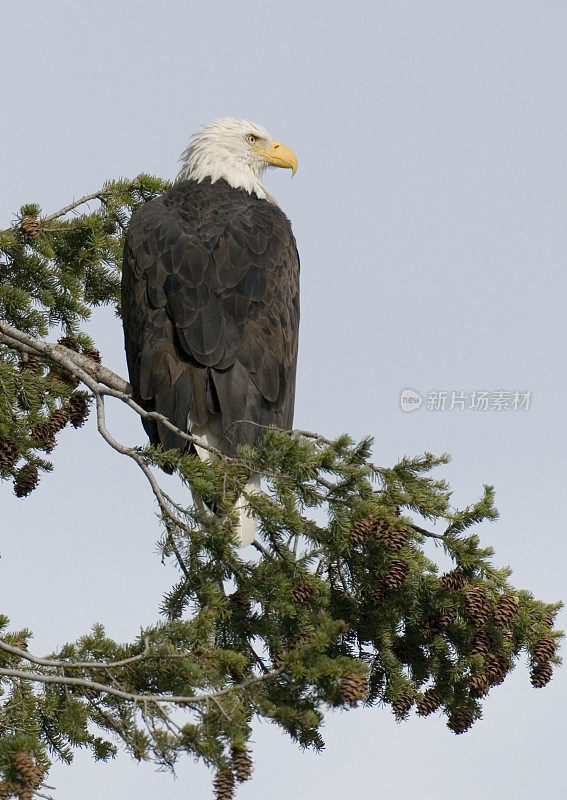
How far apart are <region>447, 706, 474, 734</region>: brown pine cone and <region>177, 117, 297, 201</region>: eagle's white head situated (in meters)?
4.29

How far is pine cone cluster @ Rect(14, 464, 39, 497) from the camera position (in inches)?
206

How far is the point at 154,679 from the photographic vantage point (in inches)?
154

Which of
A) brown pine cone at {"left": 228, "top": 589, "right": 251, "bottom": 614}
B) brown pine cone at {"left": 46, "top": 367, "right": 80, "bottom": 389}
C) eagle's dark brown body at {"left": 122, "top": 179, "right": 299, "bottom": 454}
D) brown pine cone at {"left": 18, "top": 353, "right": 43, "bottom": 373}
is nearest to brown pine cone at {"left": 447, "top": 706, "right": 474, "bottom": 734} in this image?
brown pine cone at {"left": 228, "top": 589, "right": 251, "bottom": 614}

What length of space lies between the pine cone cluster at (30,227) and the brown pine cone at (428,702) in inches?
127

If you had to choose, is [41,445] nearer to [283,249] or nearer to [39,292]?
[39,292]

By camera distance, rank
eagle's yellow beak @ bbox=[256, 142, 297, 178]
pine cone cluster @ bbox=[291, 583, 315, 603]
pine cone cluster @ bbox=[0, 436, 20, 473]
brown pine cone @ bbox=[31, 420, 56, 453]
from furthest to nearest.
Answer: eagle's yellow beak @ bbox=[256, 142, 297, 178], brown pine cone @ bbox=[31, 420, 56, 453], pine cone cluster @ bbox=[0, 436, 20, 473], pine cone cluster @ bbox=[291, 583, 315, 603]

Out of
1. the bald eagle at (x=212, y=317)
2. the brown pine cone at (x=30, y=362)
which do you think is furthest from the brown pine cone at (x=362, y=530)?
the brown pine cone at (x=30, y=362)

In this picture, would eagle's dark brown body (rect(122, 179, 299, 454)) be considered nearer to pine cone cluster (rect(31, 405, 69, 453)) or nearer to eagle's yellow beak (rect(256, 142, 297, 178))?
pine cone cluster (rect(31, 405, 69, 453))

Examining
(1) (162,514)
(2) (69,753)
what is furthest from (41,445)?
(2) (69,753)

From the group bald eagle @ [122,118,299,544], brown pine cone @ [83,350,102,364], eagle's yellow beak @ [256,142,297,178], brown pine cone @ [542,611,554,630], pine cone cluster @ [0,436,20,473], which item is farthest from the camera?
eagle's yellow beak @ [256,142,297,178]

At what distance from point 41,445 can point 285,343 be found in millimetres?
1534

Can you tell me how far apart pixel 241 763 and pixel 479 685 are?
1.08 m

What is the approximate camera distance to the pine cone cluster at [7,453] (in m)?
5.16

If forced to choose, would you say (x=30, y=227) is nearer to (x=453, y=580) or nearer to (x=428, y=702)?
(x=453, y=580)
